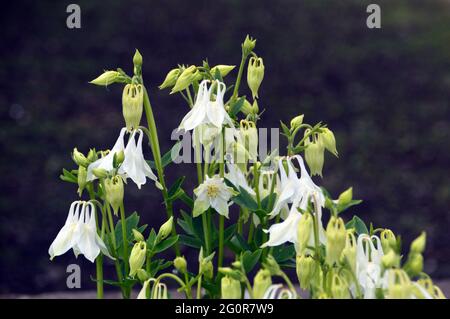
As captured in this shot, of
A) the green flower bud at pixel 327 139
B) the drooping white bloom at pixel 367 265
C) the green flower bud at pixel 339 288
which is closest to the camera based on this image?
the green flower bud at pixel 339 288

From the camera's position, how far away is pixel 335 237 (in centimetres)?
114

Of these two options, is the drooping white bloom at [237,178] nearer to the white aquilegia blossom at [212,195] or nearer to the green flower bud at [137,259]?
the white aquilegia blossom at [212,195]

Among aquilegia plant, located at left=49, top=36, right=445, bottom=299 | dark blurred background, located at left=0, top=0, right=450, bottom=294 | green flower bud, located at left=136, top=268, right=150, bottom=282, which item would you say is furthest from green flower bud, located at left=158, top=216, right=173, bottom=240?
dark blurred background, located at left=0, top=0, right=450, bottom=294

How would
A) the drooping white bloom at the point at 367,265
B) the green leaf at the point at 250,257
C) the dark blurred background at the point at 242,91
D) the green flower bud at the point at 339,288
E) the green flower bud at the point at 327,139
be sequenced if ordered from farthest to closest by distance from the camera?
the dark blurred background at the point at 242,91
the green flower bud at the point at 327,139
the green leaf at the point at 250,257
the drooping white bloom at the point at 367,265
the green flower bud at the point at 339,288

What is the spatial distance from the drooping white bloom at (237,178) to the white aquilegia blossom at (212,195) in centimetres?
3

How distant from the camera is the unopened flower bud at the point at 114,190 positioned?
1.37 m

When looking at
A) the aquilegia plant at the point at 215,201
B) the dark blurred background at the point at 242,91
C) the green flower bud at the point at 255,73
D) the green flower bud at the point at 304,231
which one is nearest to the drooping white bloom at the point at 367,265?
Result: the aquilegia plant at the point at 215,201

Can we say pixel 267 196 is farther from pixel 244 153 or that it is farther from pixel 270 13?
pixel 270 13

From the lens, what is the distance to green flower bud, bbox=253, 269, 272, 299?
1.13 metres

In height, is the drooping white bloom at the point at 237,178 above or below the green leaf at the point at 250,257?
above

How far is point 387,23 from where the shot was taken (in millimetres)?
4988

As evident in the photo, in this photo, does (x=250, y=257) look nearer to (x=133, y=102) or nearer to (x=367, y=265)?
(x=367, y=265)

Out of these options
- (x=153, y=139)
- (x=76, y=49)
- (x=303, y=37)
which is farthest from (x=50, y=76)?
(x=153, y=139)

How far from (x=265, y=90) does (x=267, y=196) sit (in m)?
2.87
